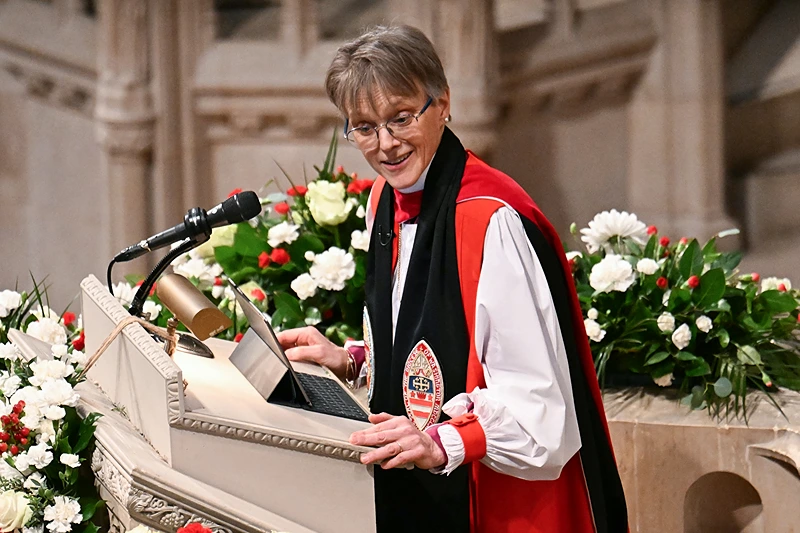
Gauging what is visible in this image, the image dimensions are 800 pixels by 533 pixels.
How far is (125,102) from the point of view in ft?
16.5

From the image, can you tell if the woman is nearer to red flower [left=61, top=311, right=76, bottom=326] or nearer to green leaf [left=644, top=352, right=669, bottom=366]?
green leaf [left=644, top=352, right=669, bottom=366]

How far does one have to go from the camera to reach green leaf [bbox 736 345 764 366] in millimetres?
2502

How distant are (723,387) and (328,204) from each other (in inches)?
43.1

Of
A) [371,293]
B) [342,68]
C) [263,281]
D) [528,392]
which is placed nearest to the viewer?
[528,392]

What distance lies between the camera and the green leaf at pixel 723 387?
97.3 inches

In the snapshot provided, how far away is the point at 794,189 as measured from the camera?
16.4 ft

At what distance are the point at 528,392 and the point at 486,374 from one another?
0.29 ft

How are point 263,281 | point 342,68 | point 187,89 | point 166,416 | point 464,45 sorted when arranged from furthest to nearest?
point 187,89
point 464,45
point 263,281
point 342,68
point 166,416

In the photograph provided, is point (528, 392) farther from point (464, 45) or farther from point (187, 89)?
point (187, 89)

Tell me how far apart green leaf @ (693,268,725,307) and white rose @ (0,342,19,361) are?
152cm

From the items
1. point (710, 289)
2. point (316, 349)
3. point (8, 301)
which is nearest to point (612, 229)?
point (710, 289)

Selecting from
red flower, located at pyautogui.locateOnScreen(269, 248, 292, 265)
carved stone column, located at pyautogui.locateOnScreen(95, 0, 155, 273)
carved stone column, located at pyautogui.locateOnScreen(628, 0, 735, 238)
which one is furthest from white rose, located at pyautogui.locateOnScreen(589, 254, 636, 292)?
carved stone column, located at pyautogui.locateOnScreen(95, 0, 155, 273)

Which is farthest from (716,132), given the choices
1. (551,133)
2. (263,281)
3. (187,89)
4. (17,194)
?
(17,194)

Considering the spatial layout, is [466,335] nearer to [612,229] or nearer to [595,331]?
[595,331]
